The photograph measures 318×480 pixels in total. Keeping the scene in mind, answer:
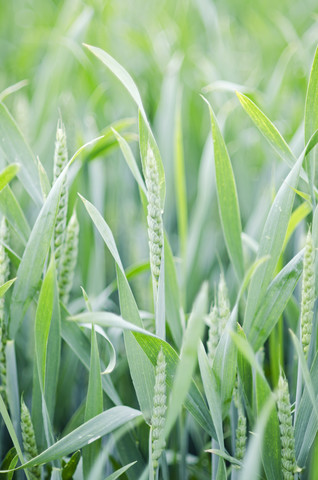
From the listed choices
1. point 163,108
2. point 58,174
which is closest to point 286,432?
point 58,174

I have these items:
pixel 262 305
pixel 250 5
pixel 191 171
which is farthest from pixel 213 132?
pixel 250 5

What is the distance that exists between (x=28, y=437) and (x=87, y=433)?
0.28 feet

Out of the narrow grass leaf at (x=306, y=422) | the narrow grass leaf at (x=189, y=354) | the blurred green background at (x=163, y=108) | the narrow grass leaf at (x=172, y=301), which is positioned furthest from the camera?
the blurred green background at (x=163, y=108)

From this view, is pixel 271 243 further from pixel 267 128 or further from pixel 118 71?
pixel 118 71

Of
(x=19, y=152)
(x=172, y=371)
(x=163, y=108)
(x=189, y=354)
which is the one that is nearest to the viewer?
(x=189, y=354)

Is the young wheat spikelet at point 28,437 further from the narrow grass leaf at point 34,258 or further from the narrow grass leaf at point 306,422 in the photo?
the narrow grass leaf at point 306,422

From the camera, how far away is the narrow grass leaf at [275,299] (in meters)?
0.52

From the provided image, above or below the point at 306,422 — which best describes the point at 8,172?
above

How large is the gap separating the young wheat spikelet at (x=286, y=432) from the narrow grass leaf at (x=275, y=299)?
71mm

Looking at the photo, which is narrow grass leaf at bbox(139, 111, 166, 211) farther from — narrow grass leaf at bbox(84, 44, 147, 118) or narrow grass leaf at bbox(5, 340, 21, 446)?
narrow grass leaf at bbox(5, 340, 21, 446)

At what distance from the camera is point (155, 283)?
494mm

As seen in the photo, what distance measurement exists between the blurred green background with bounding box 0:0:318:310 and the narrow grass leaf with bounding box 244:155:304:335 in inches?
6.8

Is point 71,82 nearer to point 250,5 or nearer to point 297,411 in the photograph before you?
point 250,5

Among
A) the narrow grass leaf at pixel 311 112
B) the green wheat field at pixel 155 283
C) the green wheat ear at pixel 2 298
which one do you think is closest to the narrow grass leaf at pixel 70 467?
the green wheat field at pixel 155 283
